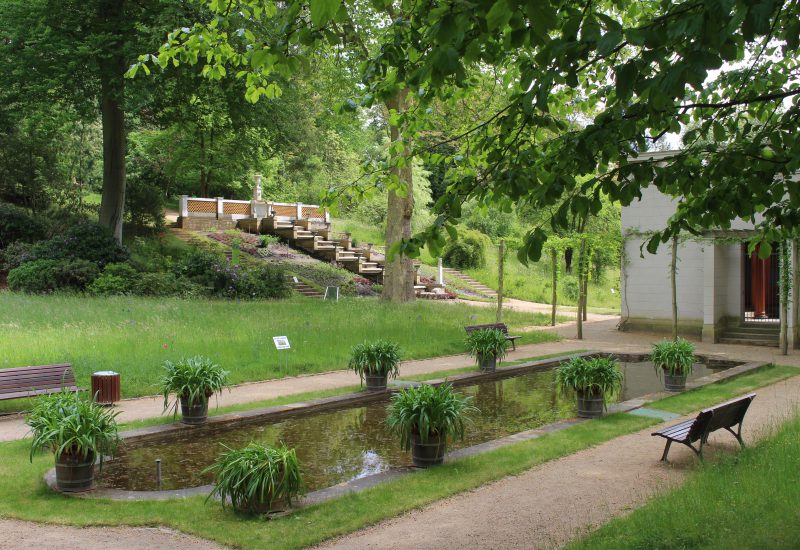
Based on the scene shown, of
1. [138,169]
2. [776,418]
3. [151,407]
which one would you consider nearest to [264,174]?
[138,169]

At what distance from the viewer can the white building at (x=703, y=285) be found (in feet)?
67.6

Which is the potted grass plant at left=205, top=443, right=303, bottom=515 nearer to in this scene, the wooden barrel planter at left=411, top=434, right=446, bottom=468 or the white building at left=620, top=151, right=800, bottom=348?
the wooden barrel planter at left=411, top=434, right=446, bottom=468

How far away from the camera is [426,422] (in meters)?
7.64

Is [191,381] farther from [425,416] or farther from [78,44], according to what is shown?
[78,44]

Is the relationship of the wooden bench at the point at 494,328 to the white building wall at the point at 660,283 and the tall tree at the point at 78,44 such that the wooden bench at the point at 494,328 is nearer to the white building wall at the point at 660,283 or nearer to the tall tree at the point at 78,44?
the white building wall at the point at 660,283

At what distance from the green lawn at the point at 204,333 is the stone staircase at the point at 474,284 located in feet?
44.0

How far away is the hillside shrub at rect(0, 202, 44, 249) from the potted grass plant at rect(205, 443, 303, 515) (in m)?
23.7

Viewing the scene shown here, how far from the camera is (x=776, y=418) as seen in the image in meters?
9.93

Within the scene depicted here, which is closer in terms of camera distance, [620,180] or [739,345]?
[620,180]

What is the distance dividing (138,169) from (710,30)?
38513 millimetres

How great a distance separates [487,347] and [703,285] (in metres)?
10.6

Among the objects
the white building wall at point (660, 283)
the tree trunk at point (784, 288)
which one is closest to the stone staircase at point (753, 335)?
the white building wall at point (660, 283)

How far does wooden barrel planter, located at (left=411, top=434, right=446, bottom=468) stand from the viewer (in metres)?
7.75

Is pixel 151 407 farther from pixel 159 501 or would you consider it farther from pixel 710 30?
pixel 710 30
